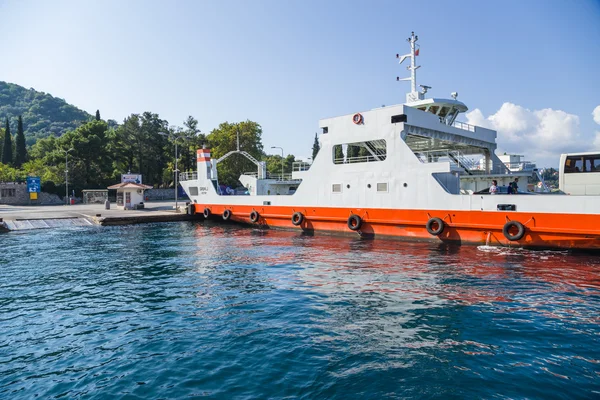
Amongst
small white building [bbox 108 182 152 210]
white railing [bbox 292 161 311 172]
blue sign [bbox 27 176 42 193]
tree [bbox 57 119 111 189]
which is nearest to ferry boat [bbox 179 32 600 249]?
white railing [bbox 292 161 311 172]

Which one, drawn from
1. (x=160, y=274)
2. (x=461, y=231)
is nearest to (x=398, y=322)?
(x=160, y=274)

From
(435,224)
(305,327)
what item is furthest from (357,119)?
(305,327)

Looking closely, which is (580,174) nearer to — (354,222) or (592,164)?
(592,164)

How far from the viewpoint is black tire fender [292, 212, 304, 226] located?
22.0 metres

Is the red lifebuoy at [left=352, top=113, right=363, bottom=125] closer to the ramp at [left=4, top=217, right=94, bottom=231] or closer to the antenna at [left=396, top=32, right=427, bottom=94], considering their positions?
the antenna at [left=396, top=32, right=427, bottom=94]

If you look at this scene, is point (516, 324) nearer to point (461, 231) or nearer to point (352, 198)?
point (461, 231)

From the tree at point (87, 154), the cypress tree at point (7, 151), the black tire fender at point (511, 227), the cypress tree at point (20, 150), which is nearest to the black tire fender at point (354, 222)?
the black tire fender at point (511, 227)

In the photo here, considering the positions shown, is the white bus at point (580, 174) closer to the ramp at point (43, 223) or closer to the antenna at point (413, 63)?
the antenna at point (413, 63)

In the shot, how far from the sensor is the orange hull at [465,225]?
14492mm

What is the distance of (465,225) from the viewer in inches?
660

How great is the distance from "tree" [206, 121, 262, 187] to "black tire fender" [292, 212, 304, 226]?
124 ft

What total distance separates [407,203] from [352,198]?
9.89ft

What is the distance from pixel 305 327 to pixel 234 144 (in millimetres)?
52955

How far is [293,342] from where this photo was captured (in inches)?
273
